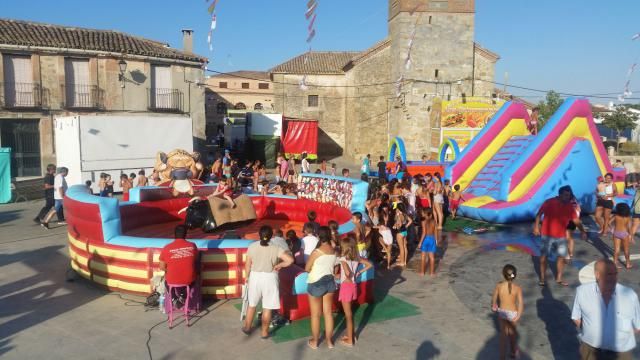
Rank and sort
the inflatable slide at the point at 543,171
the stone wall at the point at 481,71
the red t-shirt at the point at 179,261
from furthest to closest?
1. the stone wall at the point at 481,71
2. the inflatable slide at the point at 543,171
3. the red t-shirt at the point at 179,261

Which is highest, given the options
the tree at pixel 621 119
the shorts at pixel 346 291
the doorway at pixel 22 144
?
the tree at pixel 621 119

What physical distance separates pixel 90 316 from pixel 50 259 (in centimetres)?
349

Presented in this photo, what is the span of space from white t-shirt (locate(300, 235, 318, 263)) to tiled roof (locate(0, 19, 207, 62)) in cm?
1963

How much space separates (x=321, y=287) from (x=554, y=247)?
450cm

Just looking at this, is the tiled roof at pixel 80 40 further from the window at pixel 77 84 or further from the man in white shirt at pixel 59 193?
the man in white shirt at pixel 59 193

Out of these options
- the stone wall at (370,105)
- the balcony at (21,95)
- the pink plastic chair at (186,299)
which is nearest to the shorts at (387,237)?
the pink plastic chair at (186,299)

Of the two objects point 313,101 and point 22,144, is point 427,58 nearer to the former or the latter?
point 313,101

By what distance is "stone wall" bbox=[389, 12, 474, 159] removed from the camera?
97.6 ft

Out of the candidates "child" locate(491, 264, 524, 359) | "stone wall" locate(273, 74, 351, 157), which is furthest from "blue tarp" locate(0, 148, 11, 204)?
"stone wall" locate(273, 74, 351, 157)

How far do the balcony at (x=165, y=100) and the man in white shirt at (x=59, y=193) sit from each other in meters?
12.0

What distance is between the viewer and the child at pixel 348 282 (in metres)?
6.01

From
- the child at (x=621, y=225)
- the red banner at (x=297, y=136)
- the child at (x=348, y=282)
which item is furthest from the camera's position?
the red banner at (x=297, y=136)

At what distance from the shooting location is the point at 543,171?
13.8 m

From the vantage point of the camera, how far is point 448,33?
29859mm
